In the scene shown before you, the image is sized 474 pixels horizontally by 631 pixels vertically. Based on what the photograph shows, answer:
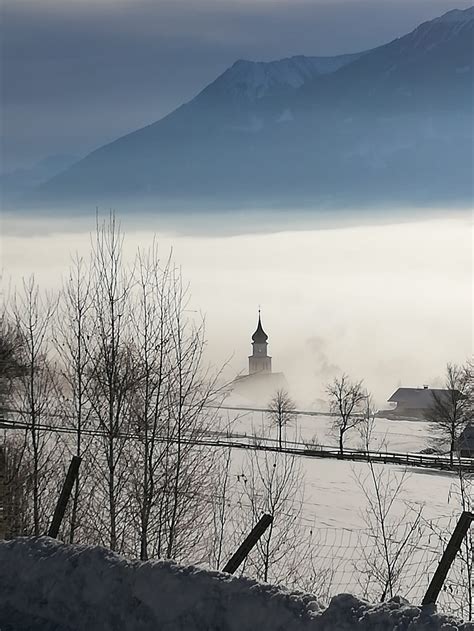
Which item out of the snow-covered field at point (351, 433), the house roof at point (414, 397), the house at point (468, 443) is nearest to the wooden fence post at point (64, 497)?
the house at point (468, 443)

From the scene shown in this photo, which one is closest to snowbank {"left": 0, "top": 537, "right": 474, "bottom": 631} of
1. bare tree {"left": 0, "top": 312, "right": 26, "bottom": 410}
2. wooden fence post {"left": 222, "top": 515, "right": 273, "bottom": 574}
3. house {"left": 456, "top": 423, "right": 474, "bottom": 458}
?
wooden fence post {"left": 222, "top": 515, "right": 273, "bottom": 574}

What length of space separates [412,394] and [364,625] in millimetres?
138672

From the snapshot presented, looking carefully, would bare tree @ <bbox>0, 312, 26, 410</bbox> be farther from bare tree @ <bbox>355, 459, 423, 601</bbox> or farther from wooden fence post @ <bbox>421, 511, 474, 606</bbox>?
wooden fence post @ <bbox>421, 511, 474, 606</bbox>

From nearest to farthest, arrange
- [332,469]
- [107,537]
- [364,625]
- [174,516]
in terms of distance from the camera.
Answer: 1. [364,625]
2. [174,516]
3. [107,537]
4. [332,469]

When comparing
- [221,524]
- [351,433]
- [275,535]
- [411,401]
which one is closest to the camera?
[221,524]

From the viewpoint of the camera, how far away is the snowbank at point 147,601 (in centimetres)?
734

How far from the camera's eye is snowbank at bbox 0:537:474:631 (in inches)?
289

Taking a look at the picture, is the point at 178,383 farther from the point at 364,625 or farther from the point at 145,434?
the point at 364,625

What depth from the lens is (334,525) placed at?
3147 centimetres

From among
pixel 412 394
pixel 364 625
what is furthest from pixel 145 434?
pixel 412 394

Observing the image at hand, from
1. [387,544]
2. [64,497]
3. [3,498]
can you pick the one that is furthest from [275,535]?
[64,497]

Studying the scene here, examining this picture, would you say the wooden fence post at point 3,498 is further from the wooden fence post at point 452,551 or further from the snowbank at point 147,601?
the wooden fence post at point 452,551

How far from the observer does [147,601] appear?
8.55 metres

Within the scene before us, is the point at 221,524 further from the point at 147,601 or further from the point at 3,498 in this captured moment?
the point at 147,601
